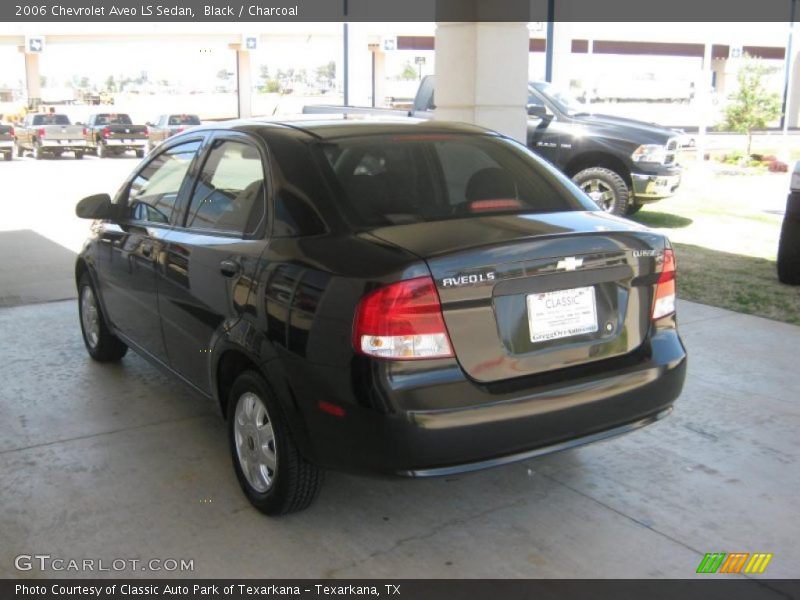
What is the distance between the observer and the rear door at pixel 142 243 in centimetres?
455

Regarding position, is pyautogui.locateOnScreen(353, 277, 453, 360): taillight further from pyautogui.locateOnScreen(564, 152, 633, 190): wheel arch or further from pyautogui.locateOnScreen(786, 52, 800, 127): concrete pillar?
pyautogui.locateOnScreen(786, 52, 800, 127): concrete pillar

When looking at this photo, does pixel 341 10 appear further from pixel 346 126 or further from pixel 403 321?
pixel 403 321

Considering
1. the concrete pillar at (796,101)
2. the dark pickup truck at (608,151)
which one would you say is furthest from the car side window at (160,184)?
the concrete pillar at (796,101)

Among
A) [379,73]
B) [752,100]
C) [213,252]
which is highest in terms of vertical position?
[379,73]

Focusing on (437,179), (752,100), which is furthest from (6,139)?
(437,179)

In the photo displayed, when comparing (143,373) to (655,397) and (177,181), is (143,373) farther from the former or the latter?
(655,397)

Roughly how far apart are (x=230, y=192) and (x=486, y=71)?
5.79 metres

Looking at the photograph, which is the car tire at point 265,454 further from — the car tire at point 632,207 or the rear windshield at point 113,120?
the rear windshield at point 113,120

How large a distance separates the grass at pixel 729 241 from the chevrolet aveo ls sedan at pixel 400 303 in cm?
416

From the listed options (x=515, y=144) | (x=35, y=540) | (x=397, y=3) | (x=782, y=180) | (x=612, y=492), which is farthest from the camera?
(x=397, y=3)

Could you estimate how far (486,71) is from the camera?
30.3 feet

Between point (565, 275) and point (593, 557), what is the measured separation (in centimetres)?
115

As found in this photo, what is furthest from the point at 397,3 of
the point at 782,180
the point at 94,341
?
the point at 94,341

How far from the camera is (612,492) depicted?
3928 millimetres
